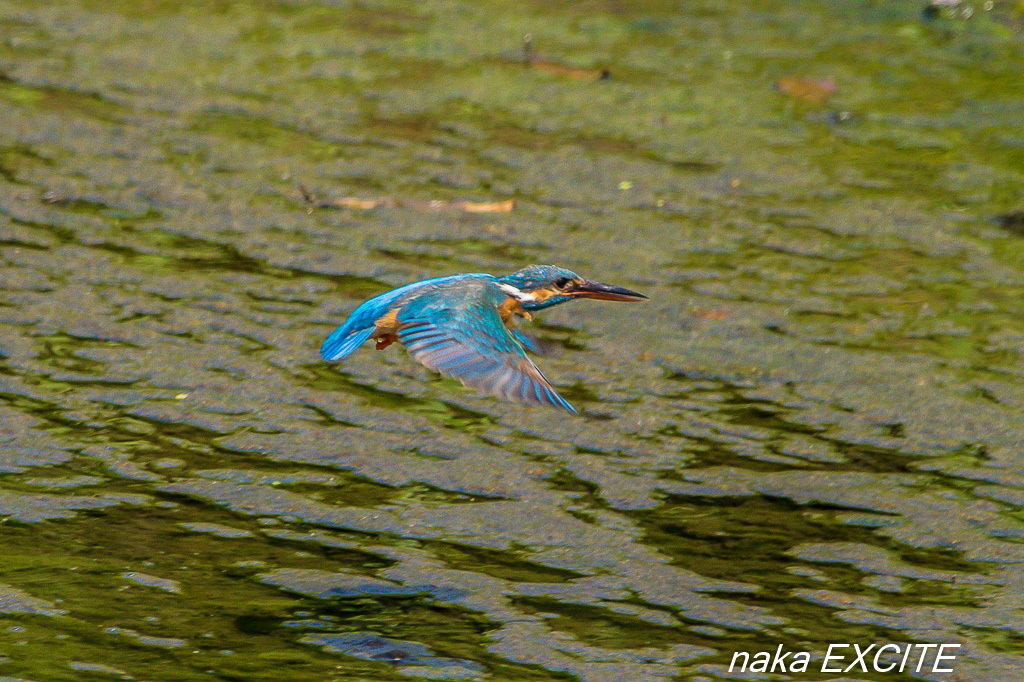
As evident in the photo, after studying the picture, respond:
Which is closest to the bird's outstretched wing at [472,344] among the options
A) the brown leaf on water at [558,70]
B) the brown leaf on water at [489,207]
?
the brown leaf on water at [489,207]

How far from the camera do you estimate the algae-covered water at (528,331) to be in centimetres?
358

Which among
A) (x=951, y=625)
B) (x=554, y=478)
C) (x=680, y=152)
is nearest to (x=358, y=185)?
(x=680, y=152)

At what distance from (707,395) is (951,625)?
4.78ft

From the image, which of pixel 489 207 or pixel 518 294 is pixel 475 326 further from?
pixel 489 207

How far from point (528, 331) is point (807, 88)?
3.25 metres

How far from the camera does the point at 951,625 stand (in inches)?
141

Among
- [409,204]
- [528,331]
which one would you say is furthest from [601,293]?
[409,204]

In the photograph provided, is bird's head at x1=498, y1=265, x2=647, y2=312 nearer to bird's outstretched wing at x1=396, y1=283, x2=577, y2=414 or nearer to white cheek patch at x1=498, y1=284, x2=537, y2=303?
white cheek patch at x1=498, y1=284, x2=537, y2=303

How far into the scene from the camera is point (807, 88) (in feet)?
25.8

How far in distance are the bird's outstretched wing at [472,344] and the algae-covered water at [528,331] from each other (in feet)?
0.81

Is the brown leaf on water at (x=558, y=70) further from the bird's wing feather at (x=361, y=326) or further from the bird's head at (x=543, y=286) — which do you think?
the bird's wing feather at (x=361, y=326)

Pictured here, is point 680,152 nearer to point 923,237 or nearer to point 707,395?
point 923,237

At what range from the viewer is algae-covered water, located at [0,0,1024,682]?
11.7 feet

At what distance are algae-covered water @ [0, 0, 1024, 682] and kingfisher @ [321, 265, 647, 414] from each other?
23cm
